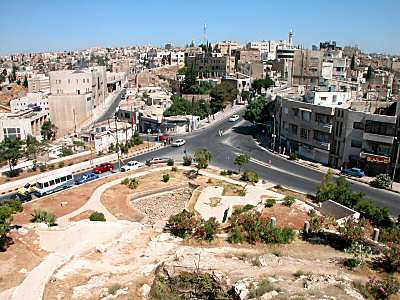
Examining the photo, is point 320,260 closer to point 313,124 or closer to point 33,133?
point 313,124

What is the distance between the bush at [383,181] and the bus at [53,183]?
33.9m

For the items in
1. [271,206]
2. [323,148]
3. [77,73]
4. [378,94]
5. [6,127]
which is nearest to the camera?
[271,206]

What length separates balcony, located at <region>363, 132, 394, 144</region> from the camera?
4184cm

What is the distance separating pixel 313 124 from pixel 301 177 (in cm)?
915

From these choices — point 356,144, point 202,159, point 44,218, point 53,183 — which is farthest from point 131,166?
point 356,144

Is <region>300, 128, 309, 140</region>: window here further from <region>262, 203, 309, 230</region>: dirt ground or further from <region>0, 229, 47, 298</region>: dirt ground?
<region>0, 229, 47, 298</region>: dirt ground

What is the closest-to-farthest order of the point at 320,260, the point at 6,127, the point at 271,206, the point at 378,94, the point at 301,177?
1. the point at 320,260
2. the point at 271,206
3. the point at 301,177
4. the point at 378,94
5. the point at 6,127

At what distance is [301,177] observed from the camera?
144 feet

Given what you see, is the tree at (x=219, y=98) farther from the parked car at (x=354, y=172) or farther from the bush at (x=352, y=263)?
the bush at (x=352, y=263)

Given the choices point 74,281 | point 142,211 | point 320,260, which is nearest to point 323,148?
point 142,211

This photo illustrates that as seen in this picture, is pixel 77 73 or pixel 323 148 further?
pixel 77 73

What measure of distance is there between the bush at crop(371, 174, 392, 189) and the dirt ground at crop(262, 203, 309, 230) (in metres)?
13.1

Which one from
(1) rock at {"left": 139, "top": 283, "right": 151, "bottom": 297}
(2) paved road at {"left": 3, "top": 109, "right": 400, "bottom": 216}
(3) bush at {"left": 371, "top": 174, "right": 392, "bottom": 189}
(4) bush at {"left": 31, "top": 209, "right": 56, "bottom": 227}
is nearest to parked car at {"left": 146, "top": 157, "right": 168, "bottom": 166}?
(2) paved road at {"left": 3, "top": 109, "right": 400, "bottom": 216}

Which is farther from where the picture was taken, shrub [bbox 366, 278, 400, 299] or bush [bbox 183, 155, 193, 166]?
bush [bbox 183, 155, 193, 166]
